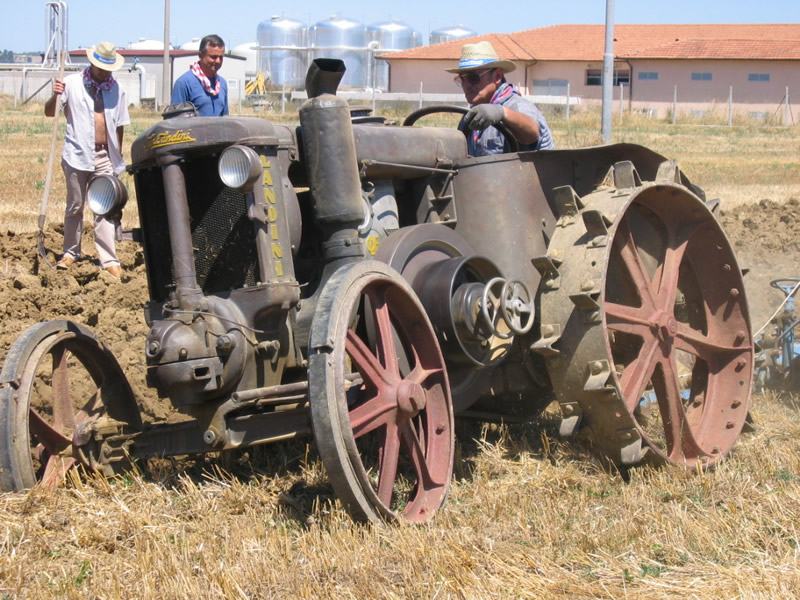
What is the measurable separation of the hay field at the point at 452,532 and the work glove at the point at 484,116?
4.73ft

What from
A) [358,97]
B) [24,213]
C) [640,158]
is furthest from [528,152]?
[358,97]

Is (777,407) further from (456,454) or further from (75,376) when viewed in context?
(75,376)

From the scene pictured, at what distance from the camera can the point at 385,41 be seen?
Answer: 54.2 m

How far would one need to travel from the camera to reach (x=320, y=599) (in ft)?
10.3

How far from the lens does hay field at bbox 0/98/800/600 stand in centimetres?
324

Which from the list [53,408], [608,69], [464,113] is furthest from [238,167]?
[608,69]

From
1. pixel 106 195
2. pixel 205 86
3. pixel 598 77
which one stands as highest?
pixel 598 77

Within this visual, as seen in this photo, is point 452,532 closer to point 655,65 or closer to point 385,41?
point 655,65

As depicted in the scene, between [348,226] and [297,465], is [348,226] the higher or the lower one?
the higher one

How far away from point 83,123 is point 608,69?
6.59 m

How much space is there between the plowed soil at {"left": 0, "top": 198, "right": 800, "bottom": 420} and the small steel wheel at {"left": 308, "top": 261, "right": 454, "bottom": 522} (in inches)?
69.4

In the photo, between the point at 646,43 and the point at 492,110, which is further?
the point at 646,43

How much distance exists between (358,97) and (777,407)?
29.2m

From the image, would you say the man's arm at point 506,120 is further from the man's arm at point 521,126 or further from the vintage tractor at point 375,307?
the vintage tractor at point 375,307
